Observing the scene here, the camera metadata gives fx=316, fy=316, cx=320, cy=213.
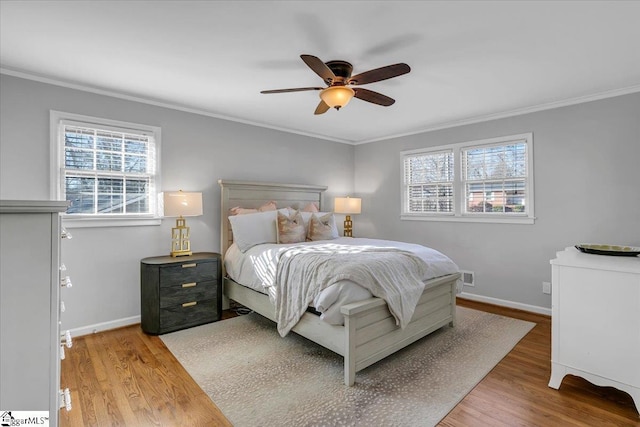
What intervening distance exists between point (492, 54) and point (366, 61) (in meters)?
0.99

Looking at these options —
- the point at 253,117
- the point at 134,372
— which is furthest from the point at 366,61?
the point at 134,372

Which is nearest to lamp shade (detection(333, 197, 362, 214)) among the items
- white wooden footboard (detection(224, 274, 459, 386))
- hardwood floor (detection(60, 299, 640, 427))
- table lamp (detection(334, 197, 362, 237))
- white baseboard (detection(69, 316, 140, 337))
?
table lamp (detection(334, 197, 362, 237))

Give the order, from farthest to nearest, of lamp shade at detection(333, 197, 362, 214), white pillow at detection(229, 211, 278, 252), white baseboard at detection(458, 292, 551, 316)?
lamp shade at detection(333, 197, 362, 214) → white baseboard at detection(458, 292, 551, 316) → white pillow at detection(229, 211, 278, 252)

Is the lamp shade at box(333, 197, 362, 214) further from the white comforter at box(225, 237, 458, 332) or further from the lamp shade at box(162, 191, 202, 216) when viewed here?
the lamp shade at box(162, 191, 202, 216)

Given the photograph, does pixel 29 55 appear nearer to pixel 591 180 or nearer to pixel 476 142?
pixel 476 142

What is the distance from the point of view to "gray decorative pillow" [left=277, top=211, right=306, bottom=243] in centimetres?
375

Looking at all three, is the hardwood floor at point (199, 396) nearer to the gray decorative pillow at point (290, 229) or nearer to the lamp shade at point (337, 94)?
the gray decorative pillow at point (290, 229)

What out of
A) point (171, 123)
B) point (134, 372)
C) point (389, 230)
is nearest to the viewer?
point (134, 372)

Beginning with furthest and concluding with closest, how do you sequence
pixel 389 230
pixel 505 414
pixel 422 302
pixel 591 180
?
pixel 389 230, pixel 591 180, pixel 422 302, pixel 505 414

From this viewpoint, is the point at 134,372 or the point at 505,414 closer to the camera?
the point at 505,414

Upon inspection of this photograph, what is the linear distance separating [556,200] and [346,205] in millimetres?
2773

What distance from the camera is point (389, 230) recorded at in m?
5.25

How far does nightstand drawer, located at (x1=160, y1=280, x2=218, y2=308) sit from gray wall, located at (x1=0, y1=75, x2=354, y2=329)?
0.56 m

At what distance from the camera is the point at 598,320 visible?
2.04 metres
